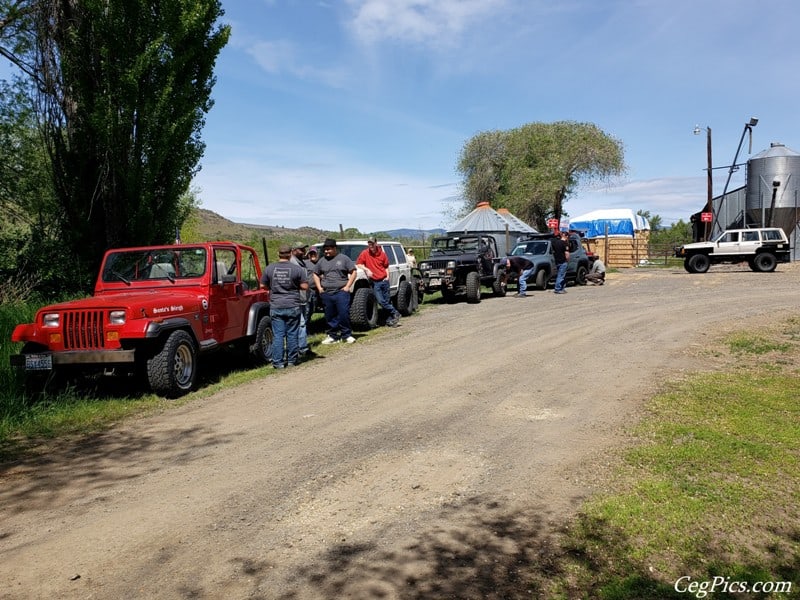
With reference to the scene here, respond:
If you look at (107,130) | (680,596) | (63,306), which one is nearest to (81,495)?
(63,306)

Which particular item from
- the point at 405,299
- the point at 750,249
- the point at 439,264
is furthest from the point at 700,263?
the point at 405,299

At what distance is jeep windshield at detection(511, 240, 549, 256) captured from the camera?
838 inches

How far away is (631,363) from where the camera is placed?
340 inches

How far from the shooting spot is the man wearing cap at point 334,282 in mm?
10703

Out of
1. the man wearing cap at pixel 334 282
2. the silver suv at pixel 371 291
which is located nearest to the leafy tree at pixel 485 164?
the silver suv at pixel 371 291

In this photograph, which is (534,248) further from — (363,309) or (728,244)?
(363,309)

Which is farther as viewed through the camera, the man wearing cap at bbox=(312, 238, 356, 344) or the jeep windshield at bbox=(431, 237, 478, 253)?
the jeep windshield at bbox=(431, 237, 478, 253)

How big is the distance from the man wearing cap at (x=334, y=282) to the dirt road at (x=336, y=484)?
188 cm

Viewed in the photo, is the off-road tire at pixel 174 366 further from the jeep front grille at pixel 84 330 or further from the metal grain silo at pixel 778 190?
the metal grain silo at pixel 778 190

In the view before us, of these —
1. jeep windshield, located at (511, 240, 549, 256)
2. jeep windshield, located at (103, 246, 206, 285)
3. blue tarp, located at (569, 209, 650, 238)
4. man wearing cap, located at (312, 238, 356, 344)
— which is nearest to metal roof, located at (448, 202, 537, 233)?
blue tarp, located at (569, 209, 650, 238)

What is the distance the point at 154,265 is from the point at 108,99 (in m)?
6.23

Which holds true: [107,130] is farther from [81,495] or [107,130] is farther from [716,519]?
[716,519]

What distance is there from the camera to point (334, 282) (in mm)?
10734

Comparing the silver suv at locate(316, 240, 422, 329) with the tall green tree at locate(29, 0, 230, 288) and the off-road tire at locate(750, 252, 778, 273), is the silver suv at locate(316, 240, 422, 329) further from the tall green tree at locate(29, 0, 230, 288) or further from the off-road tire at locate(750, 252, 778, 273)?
the off-road tire at locate(750, 252, 778, 273)
